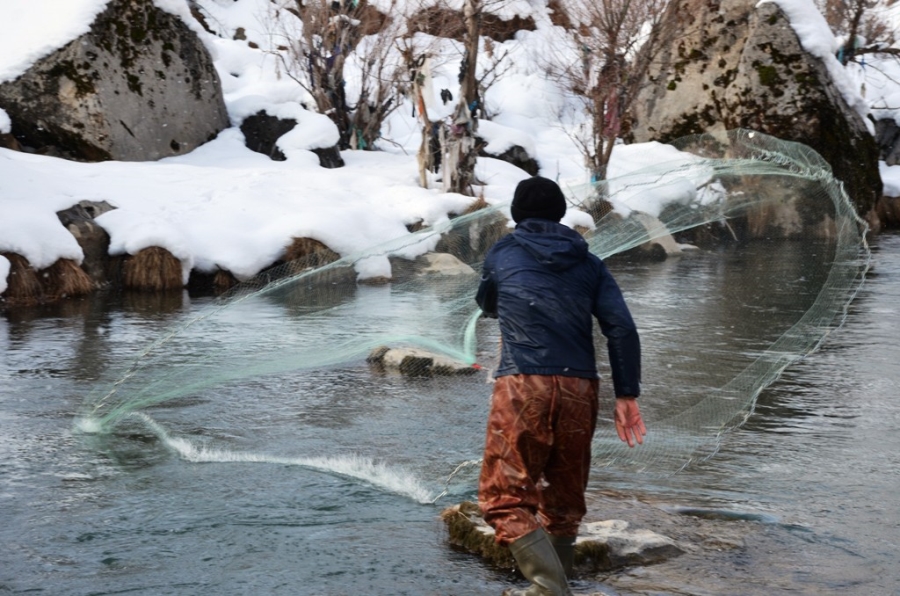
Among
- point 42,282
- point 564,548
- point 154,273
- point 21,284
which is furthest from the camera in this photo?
point 154,273

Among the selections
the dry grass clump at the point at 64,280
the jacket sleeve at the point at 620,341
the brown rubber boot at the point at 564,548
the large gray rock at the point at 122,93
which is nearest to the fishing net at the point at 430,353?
the brown rubber boot at the point at 564,548

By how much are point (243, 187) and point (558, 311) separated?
521 inches

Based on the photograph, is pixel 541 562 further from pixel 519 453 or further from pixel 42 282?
pixel 42 282

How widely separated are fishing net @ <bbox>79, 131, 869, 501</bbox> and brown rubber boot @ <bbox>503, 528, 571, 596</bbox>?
1.71 metres

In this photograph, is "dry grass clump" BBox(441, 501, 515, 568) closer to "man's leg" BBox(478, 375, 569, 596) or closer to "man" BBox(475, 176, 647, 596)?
"man" BBox(475, 176, 647, 596)

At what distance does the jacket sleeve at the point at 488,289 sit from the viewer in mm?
4129

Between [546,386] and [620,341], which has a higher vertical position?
[620,341]

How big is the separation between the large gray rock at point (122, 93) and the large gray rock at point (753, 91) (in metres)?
10.5

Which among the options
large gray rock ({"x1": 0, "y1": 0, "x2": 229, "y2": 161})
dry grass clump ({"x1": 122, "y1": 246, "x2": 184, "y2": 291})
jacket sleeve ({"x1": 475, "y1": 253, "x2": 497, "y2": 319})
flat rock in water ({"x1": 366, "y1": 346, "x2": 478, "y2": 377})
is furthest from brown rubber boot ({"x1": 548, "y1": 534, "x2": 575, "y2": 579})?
large gray rock ({"x1": 0, "y1": 0, "x2": 229, "y2": 161})

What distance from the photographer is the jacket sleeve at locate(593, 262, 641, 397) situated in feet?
13.0

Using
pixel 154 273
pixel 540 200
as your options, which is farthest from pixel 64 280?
pixel 540 200

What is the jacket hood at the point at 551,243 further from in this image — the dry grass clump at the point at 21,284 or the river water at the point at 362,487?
the dry grass clump at the point at 21,284

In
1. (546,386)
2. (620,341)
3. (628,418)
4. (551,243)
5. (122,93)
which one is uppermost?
(122,93)

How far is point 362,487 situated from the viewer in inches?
224
